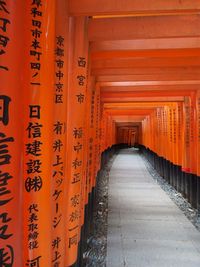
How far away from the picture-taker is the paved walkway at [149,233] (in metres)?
4.98

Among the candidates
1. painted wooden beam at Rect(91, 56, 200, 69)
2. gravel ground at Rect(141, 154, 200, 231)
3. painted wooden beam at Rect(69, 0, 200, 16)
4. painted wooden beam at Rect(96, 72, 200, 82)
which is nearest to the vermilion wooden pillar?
painted wooden beam at Rect(69, 0, 200, 16)

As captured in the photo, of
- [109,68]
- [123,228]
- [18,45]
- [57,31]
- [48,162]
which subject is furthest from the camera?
[123,228]

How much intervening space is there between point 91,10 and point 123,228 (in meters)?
4.77

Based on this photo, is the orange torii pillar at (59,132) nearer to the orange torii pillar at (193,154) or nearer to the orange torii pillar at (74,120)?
the orange torii pillar at (74,120)

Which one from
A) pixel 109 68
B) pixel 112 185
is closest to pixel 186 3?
pixel 109 68

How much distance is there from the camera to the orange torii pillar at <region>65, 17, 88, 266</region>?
129 inches

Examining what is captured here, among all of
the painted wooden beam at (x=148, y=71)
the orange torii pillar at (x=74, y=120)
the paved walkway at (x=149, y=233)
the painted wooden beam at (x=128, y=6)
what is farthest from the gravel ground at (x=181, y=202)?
the painted wooden beam at (x=128, y=6)

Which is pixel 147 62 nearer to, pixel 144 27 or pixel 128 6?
pixel 144 27

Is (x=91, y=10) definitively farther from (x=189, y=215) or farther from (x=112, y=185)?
(x=112, y=185)

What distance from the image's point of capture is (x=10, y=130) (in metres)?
1.62

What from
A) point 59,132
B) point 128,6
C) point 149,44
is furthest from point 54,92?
point 149,44

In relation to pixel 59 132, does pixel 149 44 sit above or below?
above

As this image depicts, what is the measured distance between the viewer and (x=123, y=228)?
6.71 m

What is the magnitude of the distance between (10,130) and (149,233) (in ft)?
17.2
